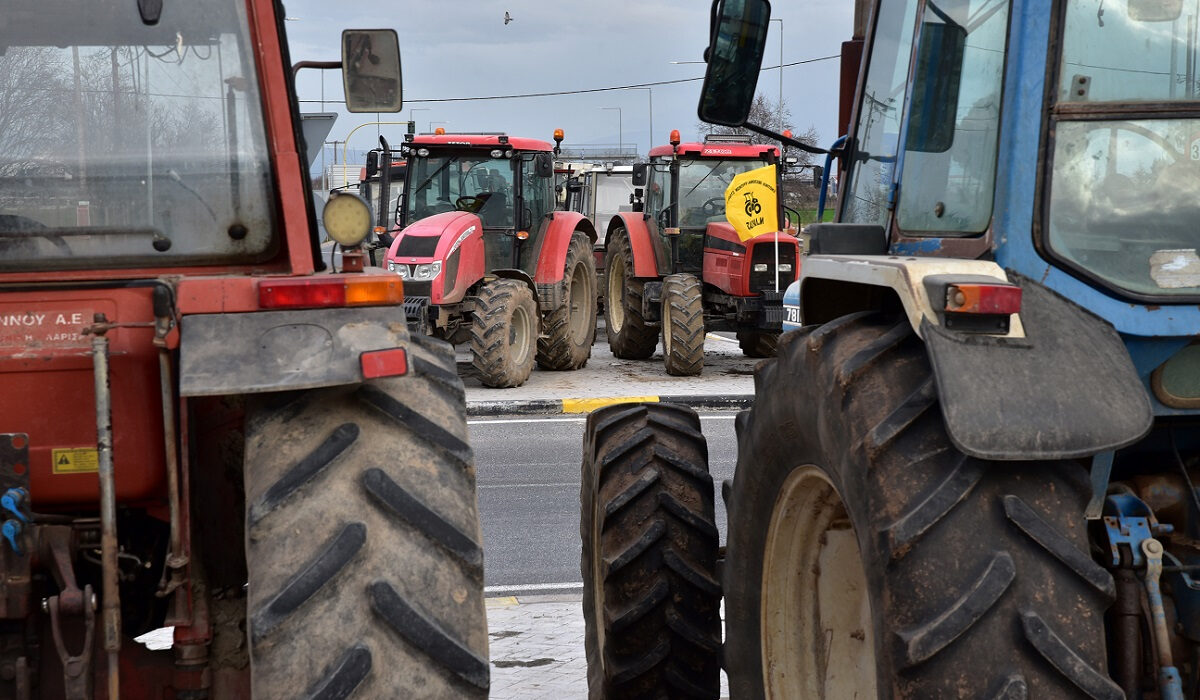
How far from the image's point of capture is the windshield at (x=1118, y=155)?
2.82 meters

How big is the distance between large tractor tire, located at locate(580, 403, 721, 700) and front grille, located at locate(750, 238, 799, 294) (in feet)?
37.3

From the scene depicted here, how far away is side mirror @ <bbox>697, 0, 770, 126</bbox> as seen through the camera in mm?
3893

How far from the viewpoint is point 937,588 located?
2428 millimetres

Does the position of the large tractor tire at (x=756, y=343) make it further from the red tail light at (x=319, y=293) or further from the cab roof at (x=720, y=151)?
the red tail light at (x=319, y=293)

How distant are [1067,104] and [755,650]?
159 cm

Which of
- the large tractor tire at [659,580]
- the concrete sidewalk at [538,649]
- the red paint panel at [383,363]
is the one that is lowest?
the concrete sidewalk at [538,649]

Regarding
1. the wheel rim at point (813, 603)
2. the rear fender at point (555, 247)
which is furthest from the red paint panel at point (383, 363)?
the rear fender at point (555, 247)

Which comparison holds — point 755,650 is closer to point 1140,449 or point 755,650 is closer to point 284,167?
point 1140,449

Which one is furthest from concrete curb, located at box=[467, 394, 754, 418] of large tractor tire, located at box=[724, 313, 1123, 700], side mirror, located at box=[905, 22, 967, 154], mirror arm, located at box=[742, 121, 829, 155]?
large tractor tire, located at box=[724, 313, 1123, 700]

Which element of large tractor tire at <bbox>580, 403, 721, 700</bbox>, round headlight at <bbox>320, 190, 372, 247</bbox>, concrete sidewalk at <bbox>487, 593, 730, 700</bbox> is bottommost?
concrete sidewalk at <bbox>487, 593, 730, 700</bbox>

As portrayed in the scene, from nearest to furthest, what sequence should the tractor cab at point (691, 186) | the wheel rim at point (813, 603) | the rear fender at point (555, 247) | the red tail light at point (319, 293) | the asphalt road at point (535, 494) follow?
the red tail light at point (319, 293) < the wheel rim at point (813, 603) < the asphalt road at point (535, 494) < the rear fender at point (555, 247) < the tractor cab at point (691, 186)

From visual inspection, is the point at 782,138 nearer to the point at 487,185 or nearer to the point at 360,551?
the point at 360,551

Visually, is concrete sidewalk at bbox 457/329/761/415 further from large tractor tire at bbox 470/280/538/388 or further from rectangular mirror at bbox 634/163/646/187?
rectangular mirror at bbox 634/163/646/187

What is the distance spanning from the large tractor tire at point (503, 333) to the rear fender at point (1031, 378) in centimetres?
1160
